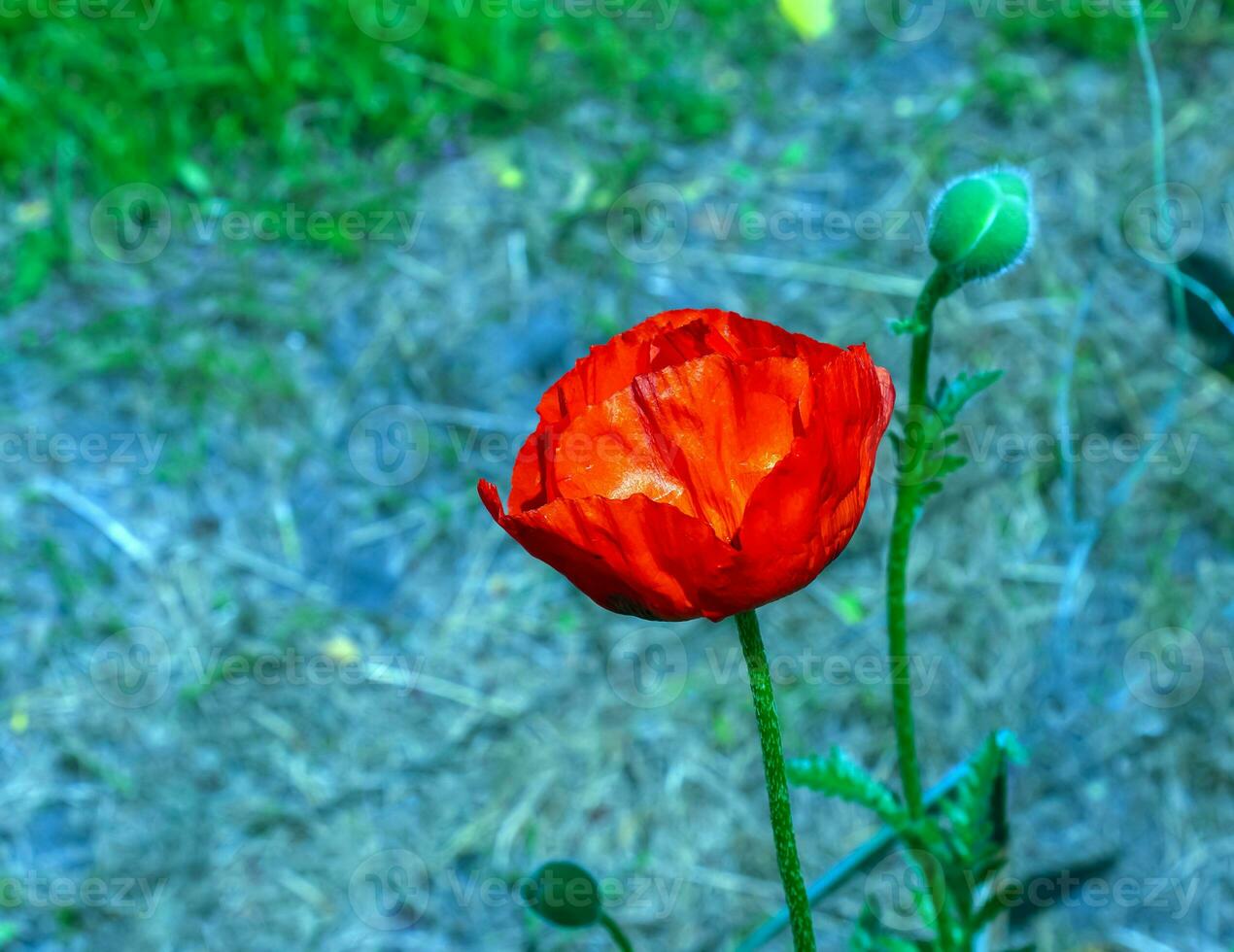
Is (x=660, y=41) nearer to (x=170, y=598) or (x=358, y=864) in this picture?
(x=170, y=598)

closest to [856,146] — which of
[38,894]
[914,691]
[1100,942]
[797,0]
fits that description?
[797,0]
